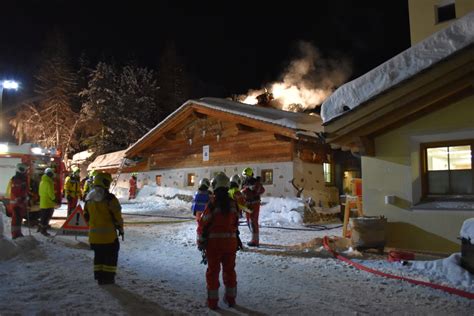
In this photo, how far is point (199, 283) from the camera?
6320 mm

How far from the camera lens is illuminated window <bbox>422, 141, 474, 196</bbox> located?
8078mm

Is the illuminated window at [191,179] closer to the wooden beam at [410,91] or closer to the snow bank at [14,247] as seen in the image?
the snow bank at [14,247]

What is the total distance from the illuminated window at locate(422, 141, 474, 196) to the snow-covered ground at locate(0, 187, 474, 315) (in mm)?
1926

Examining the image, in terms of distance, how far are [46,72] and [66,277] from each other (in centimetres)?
4933

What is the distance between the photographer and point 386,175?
8805 millimetres

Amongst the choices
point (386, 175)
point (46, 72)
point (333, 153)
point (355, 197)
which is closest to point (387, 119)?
point (386, 175)

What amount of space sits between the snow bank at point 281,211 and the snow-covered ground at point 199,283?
17.1 feet

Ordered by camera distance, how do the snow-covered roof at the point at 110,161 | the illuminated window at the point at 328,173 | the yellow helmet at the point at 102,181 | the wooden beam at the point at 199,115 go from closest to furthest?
the yellow helmet at the point at 102,181
the illuminated window at the point at 328,173
the wooden beam at the point at 199,115
the snow-covered roof at the point at 110,161

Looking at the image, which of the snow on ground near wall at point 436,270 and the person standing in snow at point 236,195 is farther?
the person standing in snow at point 236,195

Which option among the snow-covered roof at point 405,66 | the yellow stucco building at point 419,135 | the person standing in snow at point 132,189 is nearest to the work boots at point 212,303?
the yellow stucco building at point 419,135

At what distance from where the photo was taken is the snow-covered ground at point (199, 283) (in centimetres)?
502

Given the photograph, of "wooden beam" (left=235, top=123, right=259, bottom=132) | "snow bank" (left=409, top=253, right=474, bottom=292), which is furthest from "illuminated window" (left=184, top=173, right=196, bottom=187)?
"snow bank" (left=409, top=253, right=474, bottom=292)

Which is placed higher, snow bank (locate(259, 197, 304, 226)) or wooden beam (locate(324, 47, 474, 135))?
wooden beam (locate(324, 47, 474, 135))

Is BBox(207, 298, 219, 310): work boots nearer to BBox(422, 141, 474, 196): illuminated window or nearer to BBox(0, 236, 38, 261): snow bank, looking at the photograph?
BBox(0, 236, 38, 261): snow bank
